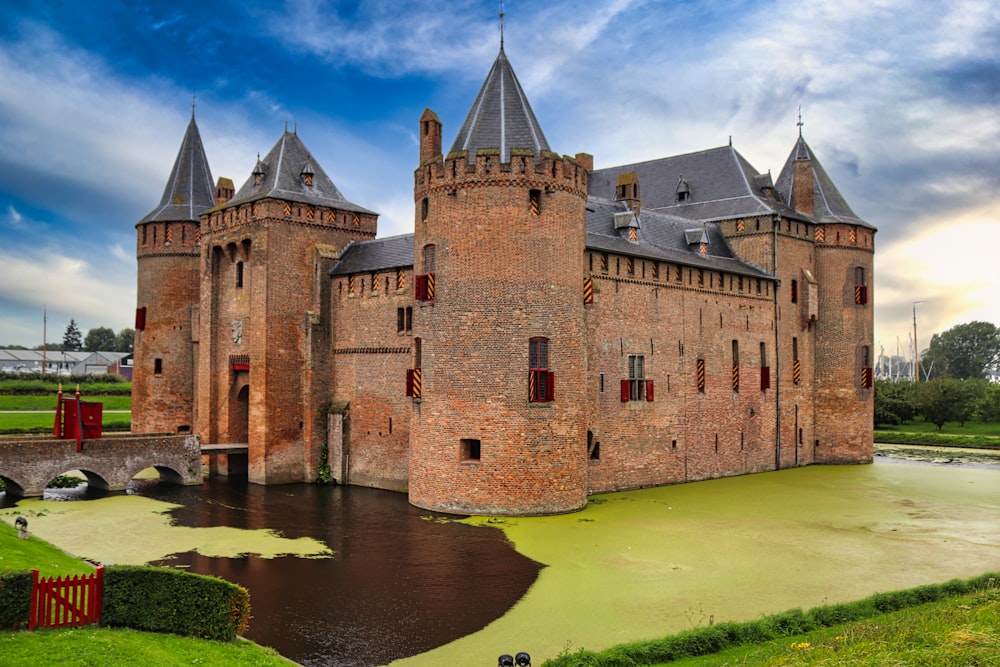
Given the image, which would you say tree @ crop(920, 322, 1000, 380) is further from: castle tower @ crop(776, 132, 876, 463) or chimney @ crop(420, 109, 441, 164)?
chimney @ crop(420, 109, 441, 164)

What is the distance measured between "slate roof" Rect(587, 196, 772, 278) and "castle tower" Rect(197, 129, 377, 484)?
869cm

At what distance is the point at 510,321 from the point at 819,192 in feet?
64.2

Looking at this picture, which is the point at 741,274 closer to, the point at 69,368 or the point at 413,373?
the point at 413,373

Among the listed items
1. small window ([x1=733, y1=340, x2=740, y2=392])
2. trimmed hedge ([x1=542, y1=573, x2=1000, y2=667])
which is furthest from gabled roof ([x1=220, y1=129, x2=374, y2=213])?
trimmed hedge ([x1=542, y1=573, x2=1000, y2=667])

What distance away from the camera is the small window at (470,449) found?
2103 cm

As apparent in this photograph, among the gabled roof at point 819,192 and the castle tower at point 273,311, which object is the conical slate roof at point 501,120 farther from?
the gabled roof at point 819,192

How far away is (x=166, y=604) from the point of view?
1012cm

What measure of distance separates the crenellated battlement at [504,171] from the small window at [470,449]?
6.55 metres

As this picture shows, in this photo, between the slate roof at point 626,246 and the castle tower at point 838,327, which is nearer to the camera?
the slate roof at point 626,246

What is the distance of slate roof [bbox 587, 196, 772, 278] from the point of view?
25.9 metres

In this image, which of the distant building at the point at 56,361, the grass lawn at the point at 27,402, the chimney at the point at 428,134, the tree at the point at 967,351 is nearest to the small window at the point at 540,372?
the chimney at the point at 428,134

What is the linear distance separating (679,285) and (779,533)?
397 inches

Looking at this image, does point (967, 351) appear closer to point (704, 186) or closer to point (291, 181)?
point (704, 186)

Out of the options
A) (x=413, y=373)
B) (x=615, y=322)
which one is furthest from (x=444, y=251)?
(x=615, y=322)
